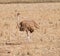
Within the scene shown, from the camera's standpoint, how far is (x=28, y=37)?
22.0 ft

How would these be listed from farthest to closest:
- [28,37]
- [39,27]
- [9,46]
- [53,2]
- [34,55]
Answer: [53,2]
[39,27]
[28,37]
[9,46]
[34,55]

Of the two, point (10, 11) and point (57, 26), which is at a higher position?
point (10, 11)

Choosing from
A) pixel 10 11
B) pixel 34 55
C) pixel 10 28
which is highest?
pixel 10 11

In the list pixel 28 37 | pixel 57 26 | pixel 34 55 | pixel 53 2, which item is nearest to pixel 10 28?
pixel 28 37

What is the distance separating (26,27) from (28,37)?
0.96ft

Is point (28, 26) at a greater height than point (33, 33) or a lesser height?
greater

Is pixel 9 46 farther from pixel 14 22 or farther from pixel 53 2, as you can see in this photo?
pixel 53 2

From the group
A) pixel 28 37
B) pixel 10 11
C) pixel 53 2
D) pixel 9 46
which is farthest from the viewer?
pixel 53 2

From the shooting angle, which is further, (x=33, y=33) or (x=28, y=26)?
(x=33, y=33)

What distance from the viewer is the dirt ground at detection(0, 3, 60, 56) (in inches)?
232

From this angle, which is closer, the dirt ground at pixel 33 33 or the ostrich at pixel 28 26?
the dirt ground at pixel 33 33

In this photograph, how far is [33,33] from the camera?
6.97m

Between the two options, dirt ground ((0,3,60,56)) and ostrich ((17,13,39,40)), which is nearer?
dirt ground ((0,3,60,56))

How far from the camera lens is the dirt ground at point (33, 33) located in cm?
590
